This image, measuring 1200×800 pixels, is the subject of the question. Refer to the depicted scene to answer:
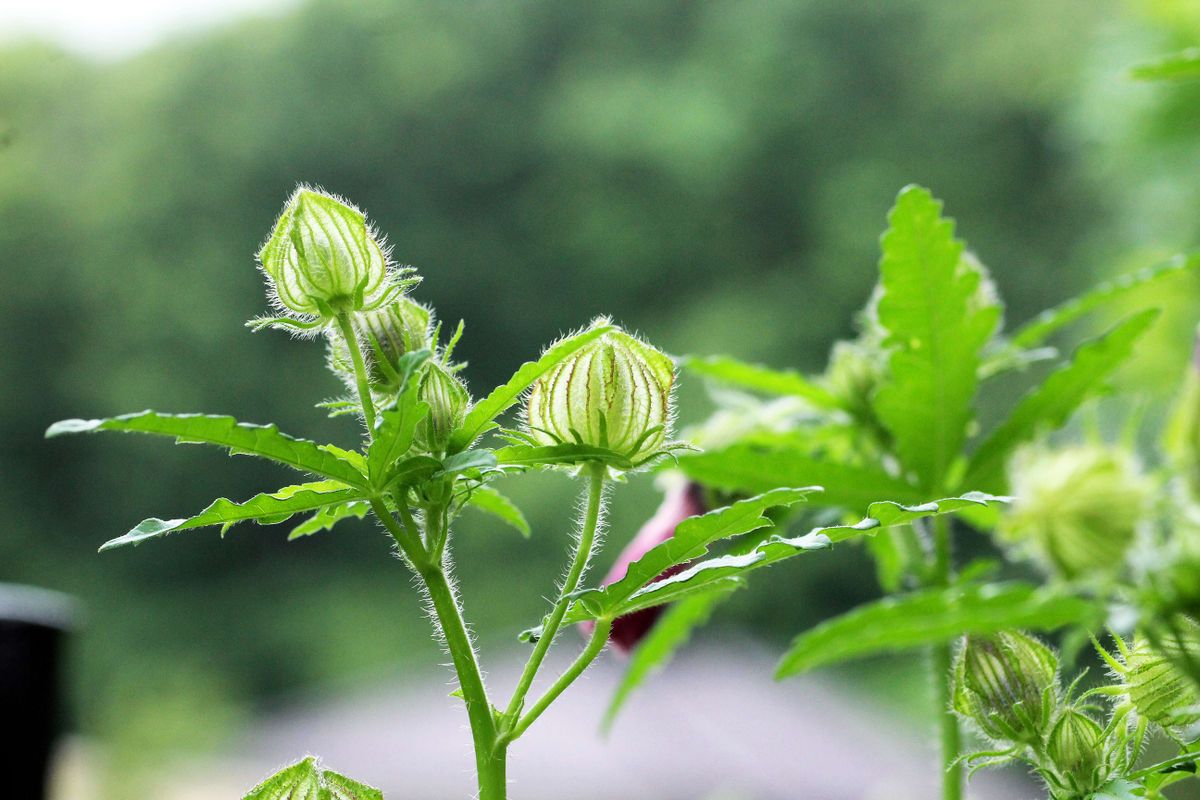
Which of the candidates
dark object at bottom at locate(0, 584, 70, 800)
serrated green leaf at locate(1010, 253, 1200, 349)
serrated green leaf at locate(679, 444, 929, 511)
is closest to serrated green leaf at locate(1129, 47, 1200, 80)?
serrated green leaf at locate(1010, 253, 1200, 349)

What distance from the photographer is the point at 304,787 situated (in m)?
0.27

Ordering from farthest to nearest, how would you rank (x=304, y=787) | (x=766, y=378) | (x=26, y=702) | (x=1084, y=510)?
1. (x=26, y=702)
2. (x=766, y=378)
3. (x=304, y=787)
4. (x=1084, y=510)

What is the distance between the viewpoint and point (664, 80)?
7910 mm

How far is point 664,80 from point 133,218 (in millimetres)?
3666

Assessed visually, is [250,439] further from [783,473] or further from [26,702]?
[26,702]

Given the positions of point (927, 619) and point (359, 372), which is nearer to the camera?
point (927, 619)

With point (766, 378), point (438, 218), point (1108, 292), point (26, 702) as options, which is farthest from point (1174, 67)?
point (438, 218)

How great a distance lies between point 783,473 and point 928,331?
7cm

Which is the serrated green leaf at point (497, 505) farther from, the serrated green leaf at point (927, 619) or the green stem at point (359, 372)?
the serrated green leaf at point (927, 619)

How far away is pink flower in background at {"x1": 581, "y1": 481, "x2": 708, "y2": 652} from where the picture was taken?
19.9 inches

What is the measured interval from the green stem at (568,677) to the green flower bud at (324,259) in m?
0.10

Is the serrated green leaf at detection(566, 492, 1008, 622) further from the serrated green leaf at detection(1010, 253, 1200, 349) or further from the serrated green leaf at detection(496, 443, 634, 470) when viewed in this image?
the serrated green leaf at detection(1010, 253, 1200, 349)

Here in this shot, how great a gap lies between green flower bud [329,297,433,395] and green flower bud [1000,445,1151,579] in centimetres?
18

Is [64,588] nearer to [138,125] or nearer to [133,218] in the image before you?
[133,218]
